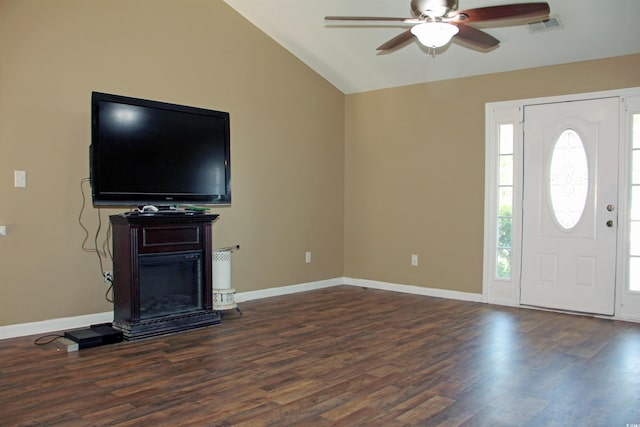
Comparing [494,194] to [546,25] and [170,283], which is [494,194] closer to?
[546,25]

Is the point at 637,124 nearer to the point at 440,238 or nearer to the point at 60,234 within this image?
A: the point at 440,238

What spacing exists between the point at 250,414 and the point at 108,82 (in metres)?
3.13

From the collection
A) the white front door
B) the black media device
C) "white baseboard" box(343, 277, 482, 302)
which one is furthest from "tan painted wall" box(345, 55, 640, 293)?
the black media device

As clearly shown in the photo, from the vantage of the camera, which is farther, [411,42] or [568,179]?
[568,179]

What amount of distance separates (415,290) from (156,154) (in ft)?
10.8

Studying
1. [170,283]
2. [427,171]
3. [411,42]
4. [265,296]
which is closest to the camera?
[170,283]

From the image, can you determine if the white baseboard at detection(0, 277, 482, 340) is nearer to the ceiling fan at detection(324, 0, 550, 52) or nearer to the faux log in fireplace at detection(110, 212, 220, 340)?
the faux log in fireplace at detection(110, 212, 220, 340)

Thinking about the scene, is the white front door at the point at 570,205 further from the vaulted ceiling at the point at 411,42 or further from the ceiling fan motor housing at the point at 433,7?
the ceiling fan motor housing at the point at 433,7

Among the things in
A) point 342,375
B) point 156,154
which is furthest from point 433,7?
point 156,154

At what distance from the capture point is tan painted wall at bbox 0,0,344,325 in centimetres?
392

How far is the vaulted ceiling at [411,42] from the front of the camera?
14.2 ft

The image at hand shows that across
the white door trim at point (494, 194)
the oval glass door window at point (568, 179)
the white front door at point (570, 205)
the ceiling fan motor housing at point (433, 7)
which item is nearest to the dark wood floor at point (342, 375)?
the white front door at point (570, 205)

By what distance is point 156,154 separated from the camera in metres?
4.23

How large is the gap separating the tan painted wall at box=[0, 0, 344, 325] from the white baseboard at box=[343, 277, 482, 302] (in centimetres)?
33
